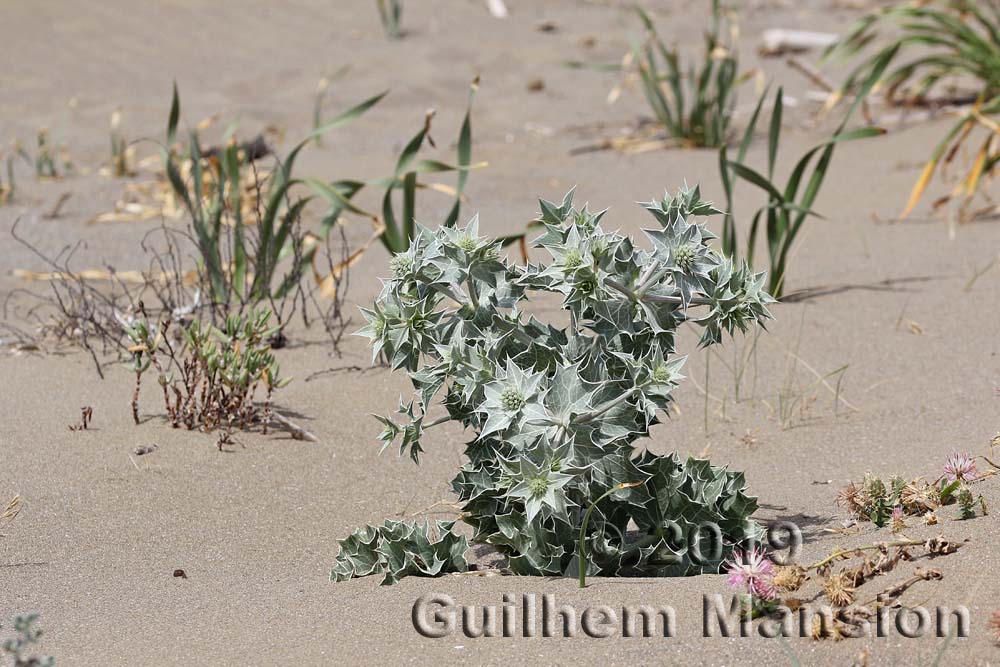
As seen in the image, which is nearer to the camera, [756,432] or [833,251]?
[756,432]

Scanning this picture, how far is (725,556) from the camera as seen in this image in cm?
222

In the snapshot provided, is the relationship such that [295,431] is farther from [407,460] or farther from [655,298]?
[655,298]

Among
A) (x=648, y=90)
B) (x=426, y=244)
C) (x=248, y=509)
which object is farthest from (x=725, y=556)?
(x=648, y=90)

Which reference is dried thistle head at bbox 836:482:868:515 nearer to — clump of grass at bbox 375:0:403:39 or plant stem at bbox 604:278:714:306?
plant stem at bbox 604:278:714:306

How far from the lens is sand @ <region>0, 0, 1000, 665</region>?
1988mm

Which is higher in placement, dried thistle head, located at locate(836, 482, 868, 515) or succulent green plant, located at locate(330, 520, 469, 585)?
dried thistle head, located at locate(836, 482, 868, 515)

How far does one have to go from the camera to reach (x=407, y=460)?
2.99m

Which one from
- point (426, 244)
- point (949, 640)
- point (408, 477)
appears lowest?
point (408, 477)

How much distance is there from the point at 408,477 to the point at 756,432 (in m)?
0.93

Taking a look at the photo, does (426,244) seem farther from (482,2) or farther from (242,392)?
(482,2)

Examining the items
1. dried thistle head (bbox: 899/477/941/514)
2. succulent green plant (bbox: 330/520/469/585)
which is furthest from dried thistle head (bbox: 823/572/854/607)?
succulent green plant (bbox: 330/520/469/585)

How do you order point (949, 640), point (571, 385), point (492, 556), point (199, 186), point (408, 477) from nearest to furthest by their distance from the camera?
point (949, 640)
point (571, 385)
point (492, 556)
point (408, 477)
point (199, 186)

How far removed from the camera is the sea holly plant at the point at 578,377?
1991 millimetres

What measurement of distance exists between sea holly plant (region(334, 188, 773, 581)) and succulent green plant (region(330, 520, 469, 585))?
0.01 m
